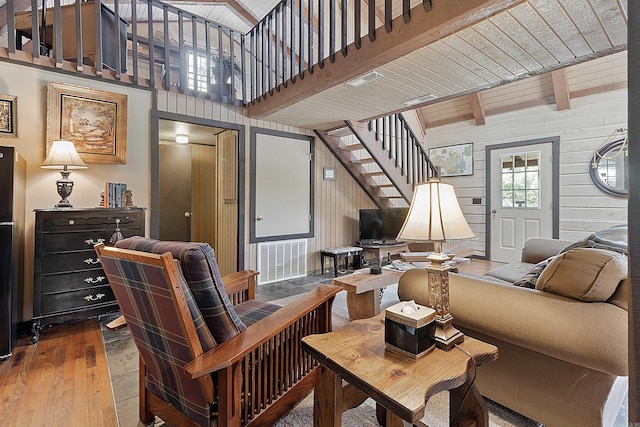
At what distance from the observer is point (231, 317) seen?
127 cm

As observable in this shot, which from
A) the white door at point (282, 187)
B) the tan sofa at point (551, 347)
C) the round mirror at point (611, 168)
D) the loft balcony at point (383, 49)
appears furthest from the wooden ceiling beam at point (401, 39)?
the round mirror at point (611, 168)

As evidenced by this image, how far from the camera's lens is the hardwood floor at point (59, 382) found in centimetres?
171

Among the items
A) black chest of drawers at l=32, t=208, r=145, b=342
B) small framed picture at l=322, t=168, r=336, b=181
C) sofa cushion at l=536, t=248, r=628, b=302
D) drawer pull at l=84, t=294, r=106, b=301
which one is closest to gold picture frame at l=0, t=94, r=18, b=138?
black chest of drawers at l=32, t=208, r=145, b=342

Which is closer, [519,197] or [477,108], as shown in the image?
[519,197]

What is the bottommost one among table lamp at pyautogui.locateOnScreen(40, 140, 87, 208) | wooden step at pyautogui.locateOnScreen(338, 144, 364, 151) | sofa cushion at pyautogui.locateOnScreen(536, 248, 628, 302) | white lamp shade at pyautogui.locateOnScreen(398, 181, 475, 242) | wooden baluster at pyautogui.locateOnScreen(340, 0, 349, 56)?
sofa cushion at pyautogui.locateOnScreen(536, 248, 628, 302)

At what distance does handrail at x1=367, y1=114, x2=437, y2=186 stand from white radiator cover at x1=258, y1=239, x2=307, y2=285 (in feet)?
6.37

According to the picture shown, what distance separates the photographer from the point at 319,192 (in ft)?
16.7

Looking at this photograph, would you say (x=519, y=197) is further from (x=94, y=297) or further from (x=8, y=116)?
(x=8, y=116)

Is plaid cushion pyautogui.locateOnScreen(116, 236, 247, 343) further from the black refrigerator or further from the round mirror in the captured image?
the round mirror

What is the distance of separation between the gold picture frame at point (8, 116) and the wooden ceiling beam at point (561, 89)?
20.8 feet

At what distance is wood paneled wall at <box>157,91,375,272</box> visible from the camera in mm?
3836

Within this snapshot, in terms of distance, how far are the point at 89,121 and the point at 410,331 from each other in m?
3.55

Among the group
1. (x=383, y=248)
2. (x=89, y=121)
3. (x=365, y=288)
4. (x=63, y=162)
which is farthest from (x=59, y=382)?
(x=383, y=248)

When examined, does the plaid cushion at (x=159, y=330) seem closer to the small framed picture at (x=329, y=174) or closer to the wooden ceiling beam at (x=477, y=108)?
the small framed picture at (x=329, y=174)
